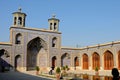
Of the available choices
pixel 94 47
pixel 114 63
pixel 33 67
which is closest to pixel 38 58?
pixel 33 67

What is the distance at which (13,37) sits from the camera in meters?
29.1

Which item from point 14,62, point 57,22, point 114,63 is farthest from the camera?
point 57,22

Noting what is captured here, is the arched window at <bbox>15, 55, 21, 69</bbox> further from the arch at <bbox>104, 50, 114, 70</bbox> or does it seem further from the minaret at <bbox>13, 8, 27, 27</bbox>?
the arch at <bbox>104, 50, 114, 70</bbox>

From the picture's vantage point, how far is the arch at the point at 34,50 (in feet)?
103

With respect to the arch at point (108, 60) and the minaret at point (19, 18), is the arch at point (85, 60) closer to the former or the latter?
the arch at point (108, 60)

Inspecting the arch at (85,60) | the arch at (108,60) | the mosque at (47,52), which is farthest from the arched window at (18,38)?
the arch at (108,60)

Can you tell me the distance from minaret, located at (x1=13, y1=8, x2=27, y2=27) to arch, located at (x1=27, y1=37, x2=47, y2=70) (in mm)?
3133

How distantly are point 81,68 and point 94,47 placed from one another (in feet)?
17.1

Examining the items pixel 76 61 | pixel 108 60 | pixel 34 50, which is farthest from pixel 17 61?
pixel 108 60

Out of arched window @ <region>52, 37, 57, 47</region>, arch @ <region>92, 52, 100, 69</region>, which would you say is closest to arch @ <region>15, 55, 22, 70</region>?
arched window @ <region>52, 37, 57, 47</region>

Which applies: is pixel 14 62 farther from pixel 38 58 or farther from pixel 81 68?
pixel 81 68

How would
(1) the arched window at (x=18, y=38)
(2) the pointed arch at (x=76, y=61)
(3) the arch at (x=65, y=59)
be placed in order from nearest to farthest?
(1) the arched window at (x=18, y=38) → (3) the arch at (x=65, y=59) → (2) the pointed arch at (x=76, y=61)

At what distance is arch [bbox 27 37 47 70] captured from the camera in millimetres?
31375

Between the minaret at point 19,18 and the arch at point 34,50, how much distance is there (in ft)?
10.3
